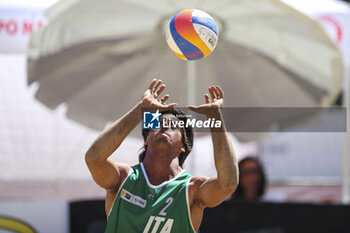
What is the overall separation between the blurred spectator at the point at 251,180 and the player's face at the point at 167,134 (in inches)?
109

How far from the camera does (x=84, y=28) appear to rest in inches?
225

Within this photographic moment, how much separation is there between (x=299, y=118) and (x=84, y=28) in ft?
10.8

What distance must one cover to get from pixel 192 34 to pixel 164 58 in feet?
11.1

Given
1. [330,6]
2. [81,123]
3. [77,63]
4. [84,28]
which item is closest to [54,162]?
[81,123]

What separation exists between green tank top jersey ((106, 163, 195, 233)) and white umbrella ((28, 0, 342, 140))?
3.07 m

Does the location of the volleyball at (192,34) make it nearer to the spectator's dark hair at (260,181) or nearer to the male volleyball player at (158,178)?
the male volleyball player at (158,178)

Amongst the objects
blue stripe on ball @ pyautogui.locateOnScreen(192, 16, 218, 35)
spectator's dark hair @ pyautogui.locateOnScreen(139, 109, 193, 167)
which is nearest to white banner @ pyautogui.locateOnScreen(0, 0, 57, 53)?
blue stripe on ball @ pyautogui.locateOnScreen(192, 16, 218, 35)

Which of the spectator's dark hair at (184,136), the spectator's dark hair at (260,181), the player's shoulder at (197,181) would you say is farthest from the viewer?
the spectator's dark hair at (260,181)

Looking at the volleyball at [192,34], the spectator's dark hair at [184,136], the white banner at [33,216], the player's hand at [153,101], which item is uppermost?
the volleyball at [192,34]

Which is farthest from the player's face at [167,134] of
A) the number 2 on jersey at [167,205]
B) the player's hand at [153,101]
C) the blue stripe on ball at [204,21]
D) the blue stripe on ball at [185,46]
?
the blue stripe on ball at [204,21]

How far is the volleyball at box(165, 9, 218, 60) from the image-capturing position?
298cm

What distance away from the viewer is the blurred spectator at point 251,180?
5367 millimetres

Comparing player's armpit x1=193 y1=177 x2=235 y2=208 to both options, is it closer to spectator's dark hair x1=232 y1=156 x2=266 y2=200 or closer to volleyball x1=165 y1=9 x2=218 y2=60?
volleyball x1=165 y1=9 x2=218 y2=60

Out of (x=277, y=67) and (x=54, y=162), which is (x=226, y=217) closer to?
(x=277, y=67)
